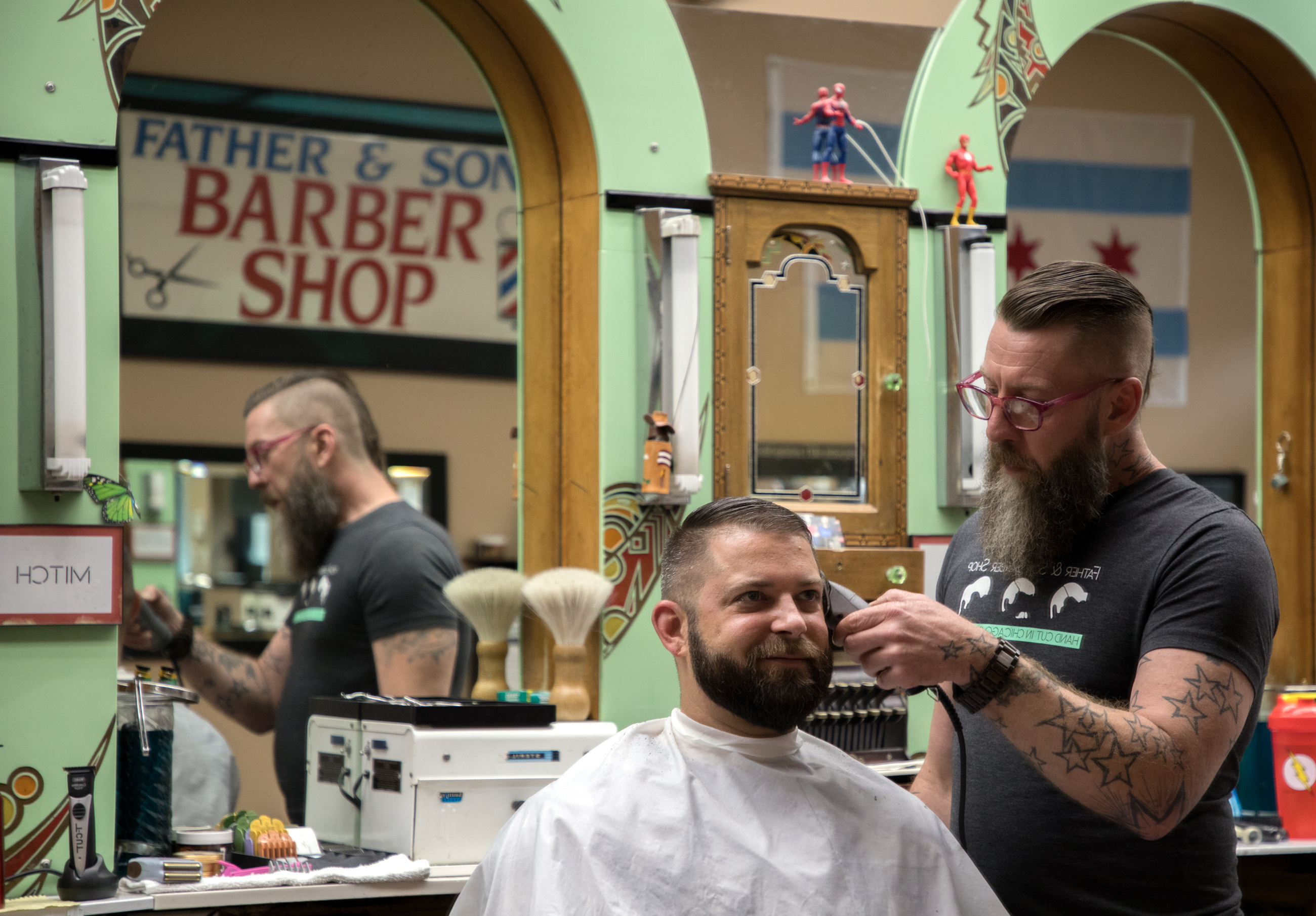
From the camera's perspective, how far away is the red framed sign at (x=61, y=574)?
110 inches

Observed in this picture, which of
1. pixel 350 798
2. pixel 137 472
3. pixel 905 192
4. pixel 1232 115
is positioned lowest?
pixel 350 798

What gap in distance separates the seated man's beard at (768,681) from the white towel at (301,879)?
0.87 m

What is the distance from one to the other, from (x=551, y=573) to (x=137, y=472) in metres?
1.87

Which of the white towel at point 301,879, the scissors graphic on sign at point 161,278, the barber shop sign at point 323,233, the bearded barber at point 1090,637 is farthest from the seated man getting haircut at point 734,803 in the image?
the scissors graphic on sign at point 161,278

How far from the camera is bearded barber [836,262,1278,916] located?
5.97 ft

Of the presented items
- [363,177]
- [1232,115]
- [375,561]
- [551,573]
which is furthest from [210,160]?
[1232,115]

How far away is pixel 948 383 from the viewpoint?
12.1 feet

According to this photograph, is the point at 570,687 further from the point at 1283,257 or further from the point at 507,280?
the point at 1283,257

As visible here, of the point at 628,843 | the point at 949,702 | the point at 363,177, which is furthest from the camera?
the point at 363,177

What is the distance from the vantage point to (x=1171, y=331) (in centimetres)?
532

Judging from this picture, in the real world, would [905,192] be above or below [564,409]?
above

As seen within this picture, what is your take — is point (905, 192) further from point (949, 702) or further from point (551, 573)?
point (949, 702)

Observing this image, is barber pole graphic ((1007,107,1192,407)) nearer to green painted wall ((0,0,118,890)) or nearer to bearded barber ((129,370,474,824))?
bearded barber ((129,370,474,824))

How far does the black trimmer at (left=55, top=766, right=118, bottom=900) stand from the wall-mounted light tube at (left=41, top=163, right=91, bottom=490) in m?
0.57
